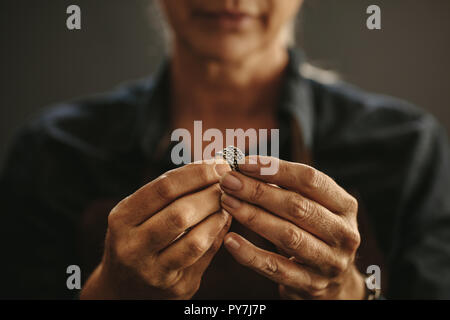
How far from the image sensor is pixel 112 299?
340 millimetres

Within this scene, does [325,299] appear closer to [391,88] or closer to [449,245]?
[449,245]

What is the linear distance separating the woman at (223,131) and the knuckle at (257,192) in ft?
0.12

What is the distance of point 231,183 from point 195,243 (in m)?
0.05

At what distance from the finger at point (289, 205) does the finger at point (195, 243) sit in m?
0.02

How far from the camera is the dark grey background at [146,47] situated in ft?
1.69

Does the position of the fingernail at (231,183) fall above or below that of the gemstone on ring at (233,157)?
below

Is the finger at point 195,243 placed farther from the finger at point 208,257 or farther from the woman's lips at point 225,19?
the woman's lips at point 225,19

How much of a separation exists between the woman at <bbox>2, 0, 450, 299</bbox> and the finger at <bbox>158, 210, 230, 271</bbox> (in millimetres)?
11

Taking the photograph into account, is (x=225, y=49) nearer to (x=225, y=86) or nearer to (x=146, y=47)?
(x=225, y=86)

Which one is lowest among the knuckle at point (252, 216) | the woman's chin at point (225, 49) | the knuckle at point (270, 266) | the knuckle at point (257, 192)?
the knuckle at point (270, 266)

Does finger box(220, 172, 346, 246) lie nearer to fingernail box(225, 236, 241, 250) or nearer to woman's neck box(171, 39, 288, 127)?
fingernail box(225, 236, 241, 250)

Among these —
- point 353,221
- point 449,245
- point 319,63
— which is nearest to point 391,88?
point 319,63

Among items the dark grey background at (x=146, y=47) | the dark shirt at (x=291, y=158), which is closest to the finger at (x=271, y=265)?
the dark shirt at (x=291, y=158)

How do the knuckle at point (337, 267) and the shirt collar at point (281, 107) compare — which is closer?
the knuckle at point (337, 267)
